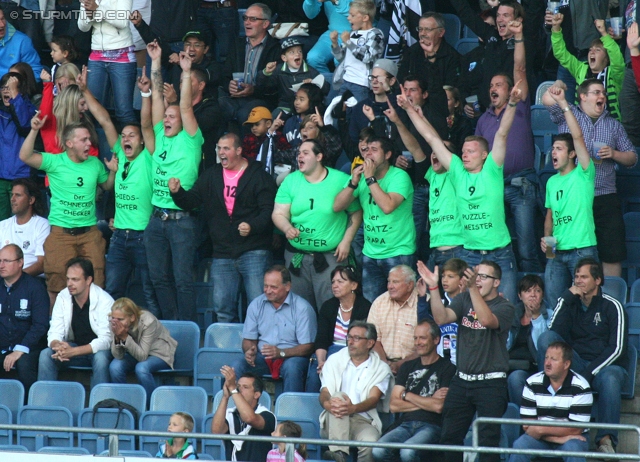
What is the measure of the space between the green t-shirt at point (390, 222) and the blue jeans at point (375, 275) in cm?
4

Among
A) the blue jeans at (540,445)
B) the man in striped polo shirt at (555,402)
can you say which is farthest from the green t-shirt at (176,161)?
the blue jeans at (540,445)

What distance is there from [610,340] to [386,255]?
2.01m

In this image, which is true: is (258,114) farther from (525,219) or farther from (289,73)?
(525,219)

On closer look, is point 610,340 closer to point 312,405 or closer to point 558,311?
point 558,311

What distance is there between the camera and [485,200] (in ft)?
30.7

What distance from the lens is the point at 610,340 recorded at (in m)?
8.60

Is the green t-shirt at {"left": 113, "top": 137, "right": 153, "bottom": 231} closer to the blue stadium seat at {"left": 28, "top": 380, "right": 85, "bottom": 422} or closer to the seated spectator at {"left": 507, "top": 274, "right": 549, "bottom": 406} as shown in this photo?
the blue stadium seat at {"left": 28, "top": 380, "right": 85, "bottom": 422}

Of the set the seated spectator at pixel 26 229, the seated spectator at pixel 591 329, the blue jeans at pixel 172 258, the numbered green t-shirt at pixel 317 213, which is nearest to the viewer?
the seated spectator at pixel 591 329

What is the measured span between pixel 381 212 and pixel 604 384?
238 cm

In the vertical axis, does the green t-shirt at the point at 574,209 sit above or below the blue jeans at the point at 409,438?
above

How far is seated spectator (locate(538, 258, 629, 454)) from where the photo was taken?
8477 mm

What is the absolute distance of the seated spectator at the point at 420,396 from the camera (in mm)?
8164

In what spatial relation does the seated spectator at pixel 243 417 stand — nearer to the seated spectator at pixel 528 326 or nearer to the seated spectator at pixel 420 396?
the seated spectator at pixel 420 396

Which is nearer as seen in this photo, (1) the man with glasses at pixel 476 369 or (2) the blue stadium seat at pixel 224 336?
(1) the man with glasses at pixel 476 369
